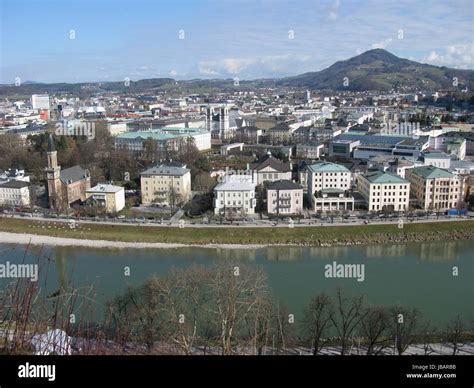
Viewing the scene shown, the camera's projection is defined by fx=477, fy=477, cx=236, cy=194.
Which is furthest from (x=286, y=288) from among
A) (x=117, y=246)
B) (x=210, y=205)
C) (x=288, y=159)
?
(x=288, y=159)

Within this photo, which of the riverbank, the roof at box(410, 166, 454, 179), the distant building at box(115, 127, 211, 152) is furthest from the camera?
the distant building at box(115, 127, 211, 152)

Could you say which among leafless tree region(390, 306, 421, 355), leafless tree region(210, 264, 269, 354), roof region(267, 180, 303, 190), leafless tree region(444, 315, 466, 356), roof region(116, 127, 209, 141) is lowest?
leafless tree region(444, 315, 466, 356)

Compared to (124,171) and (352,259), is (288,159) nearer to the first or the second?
(124,171)

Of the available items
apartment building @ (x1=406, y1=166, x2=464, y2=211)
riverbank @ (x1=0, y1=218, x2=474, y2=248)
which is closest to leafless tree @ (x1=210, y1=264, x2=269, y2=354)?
riverbank @ (x1=0, y1=218, x2=474, y2=248)

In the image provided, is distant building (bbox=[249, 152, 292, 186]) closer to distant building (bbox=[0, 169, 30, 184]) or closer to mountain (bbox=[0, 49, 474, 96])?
distant building (bbox=[0, 169, 30, 184])

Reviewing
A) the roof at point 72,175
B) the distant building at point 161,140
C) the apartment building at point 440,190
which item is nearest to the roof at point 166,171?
the roof at point 72,175

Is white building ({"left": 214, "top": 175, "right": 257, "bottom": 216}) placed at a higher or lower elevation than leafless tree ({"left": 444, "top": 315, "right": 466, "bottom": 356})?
higher

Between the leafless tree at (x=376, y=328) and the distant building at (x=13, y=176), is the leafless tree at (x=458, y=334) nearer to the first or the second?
the leafless tree at (x=376, y=328)
